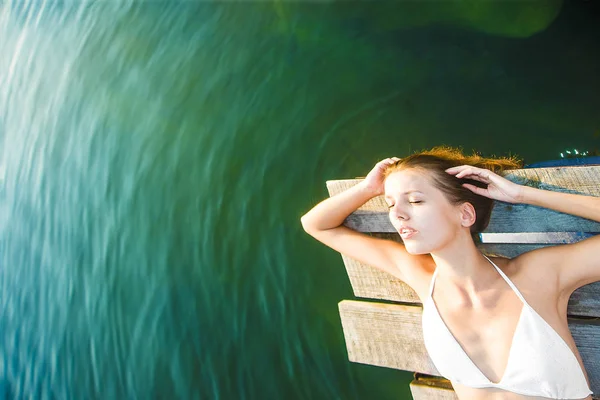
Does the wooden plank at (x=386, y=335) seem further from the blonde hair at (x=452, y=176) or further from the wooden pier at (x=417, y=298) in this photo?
the blonde hair at (x=452, y=176)

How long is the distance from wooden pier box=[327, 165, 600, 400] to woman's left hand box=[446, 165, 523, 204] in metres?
0.19

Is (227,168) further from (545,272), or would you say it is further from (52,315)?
(545,272)

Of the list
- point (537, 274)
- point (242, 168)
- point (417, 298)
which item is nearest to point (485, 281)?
point (537, 274)

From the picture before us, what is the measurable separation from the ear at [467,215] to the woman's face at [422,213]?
1.2 inches

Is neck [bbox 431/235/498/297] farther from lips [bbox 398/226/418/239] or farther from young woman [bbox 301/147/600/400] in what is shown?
lips [bbox 398/226/418/239]

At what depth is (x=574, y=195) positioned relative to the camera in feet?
6.82

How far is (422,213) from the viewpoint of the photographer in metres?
2.14

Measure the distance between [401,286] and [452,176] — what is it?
3.02 feet

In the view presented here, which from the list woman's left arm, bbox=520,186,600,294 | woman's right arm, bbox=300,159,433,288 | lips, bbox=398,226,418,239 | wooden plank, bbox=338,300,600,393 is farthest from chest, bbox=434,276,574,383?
wooden plank, bbox=338,300,600,393

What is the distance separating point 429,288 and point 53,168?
6.68 meters

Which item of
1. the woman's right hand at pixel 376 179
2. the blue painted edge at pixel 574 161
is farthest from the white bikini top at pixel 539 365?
the blue painted edge at pixel 574 161

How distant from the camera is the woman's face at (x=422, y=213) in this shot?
6.98 feet

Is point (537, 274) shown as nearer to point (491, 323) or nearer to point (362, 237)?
point (491, 323)

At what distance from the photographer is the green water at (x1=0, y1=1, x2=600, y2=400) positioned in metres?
4.43
